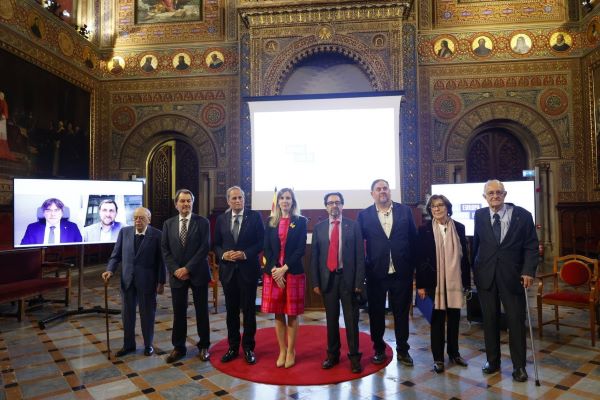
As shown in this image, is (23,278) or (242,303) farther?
(23,278)

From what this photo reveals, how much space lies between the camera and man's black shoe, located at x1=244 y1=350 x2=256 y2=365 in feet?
12.4

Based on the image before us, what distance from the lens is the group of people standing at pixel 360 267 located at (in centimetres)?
345

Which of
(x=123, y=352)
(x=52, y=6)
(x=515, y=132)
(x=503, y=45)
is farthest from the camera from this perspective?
(x=515, y=132)

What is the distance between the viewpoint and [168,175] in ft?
41.2

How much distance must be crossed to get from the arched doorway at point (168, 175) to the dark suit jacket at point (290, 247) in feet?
26.8

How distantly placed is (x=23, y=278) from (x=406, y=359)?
553cm

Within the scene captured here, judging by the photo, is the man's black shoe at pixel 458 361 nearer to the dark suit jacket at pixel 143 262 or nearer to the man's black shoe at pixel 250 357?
the man's black shoe at pixel 250 357

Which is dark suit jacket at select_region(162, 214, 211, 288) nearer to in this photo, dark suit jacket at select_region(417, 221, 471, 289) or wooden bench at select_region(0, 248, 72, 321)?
dark suit jacket at select_region(417, 221, 471, 289)

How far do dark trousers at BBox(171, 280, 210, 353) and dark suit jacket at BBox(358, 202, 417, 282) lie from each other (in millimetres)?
1624

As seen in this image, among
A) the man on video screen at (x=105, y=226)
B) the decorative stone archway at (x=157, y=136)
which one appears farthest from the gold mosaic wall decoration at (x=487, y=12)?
the man on video screen at (x=105, y=226)

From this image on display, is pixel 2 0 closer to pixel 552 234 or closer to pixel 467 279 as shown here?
pixel 467 279

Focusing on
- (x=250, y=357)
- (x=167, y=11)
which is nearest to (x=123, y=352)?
(x=250, y=357)

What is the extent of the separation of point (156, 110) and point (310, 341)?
8.97 m

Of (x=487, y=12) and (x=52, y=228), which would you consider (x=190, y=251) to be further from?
(x=487, y=12)
